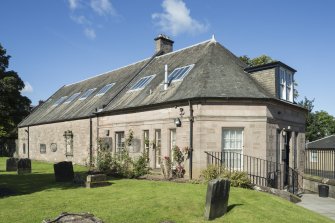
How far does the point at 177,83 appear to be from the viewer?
2041cm

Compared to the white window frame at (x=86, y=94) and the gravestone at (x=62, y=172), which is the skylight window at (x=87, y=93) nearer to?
the white window frame at (x=86, y=94)

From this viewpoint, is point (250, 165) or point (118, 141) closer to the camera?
point (250, 165)

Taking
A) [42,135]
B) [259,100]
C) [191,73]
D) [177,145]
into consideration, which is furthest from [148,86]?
[42,135]

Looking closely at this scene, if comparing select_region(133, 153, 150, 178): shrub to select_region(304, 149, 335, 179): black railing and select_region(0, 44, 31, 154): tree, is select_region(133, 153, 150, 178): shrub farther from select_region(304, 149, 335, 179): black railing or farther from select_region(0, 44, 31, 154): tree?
select_region(0, 44, 31, 154): tree

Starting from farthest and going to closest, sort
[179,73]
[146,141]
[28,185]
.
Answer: [179,73] → [146,141] → [28,185]

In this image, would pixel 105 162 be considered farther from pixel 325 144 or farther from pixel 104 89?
pixel 325 144

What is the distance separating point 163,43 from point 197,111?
13.7 metres

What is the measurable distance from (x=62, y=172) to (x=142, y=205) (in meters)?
7.55

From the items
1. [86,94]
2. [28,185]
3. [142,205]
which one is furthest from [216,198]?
[86,94]

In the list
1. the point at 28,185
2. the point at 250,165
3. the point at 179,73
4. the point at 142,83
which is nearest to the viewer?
the point at 28,185

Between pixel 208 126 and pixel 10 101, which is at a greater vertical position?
pixel 10 101

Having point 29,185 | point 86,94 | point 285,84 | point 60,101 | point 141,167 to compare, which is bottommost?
point 29,185

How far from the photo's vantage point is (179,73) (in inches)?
847

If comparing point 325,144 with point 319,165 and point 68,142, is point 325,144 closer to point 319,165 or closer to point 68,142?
point 319,165
